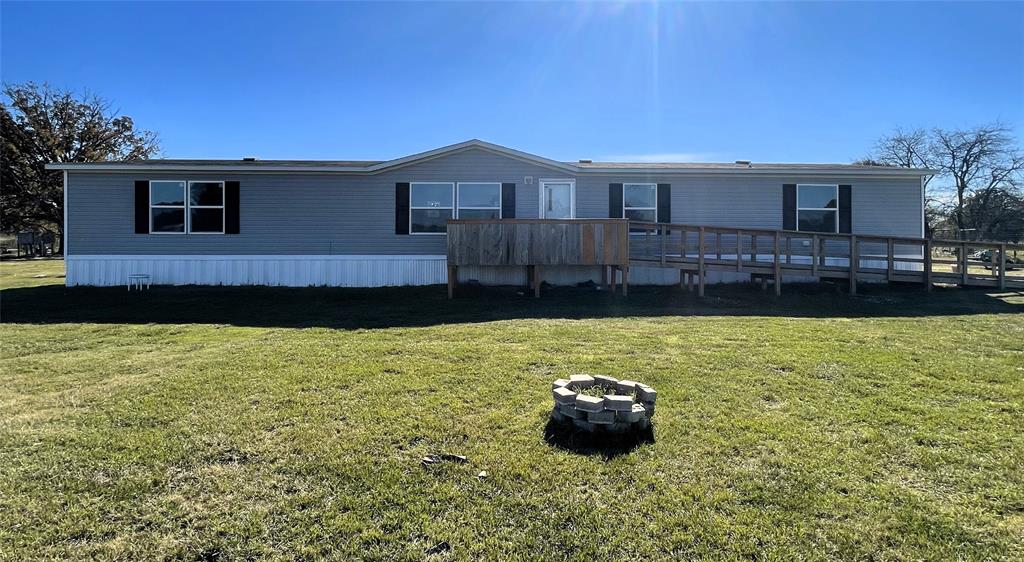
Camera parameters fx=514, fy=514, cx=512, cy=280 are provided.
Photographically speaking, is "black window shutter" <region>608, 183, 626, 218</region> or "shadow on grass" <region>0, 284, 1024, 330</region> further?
"black window shutter" <region>608, 183, 626, 218</region>

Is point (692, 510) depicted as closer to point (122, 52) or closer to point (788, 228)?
point (788, 228)

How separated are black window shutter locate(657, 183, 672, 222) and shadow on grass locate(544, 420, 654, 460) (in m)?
9.63

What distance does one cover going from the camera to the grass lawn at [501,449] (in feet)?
7.45

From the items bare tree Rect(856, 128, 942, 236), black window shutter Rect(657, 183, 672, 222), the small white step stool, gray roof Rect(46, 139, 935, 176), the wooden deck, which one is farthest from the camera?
bare tree Rect(856, 128, 942, 236)

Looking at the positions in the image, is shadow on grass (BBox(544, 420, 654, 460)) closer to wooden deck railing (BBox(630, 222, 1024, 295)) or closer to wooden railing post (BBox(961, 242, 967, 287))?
wooden deck railing (BBox(630, 222, 1024, 295))

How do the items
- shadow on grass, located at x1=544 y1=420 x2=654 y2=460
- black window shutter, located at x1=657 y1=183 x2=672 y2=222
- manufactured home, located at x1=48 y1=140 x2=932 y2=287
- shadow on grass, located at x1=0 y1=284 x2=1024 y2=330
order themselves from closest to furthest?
shadow on grass, located at x1=544 y1=420 x2=654 y2=460 → shadow on grass, located at x1=0 y1=284 x2=1024 y2=330 → manufactured home, located at x1=48 y1=140 x2=932 y2=287 → black window shutter, located at x1=657 y1=183 x2=672 y2=222

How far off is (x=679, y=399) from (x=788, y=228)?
10.3 metres

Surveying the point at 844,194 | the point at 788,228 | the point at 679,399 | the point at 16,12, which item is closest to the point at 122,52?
the point at 16,12

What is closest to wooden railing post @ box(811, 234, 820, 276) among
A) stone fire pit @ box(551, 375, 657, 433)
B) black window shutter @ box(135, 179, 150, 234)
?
stone fire pit @ box(551, 375, 657, 433)

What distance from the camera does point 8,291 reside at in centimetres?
1133

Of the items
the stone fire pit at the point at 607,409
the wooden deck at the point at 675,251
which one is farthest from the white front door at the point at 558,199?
the stone fire pit at the point at 607,409

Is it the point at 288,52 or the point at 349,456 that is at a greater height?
the point at 288,52

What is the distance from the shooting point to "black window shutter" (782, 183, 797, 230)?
40.7 ft

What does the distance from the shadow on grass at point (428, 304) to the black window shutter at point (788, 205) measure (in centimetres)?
163
